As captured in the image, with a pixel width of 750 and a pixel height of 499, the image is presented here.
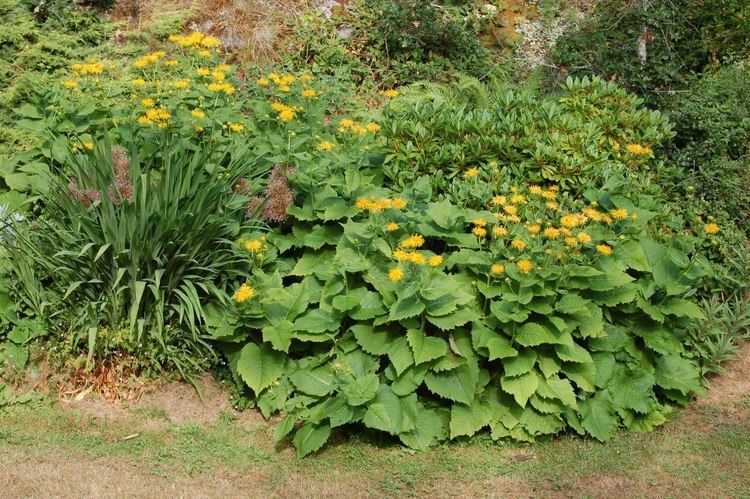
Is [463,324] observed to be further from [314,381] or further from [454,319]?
[314,381]

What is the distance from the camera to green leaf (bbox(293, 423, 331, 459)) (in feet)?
17.1

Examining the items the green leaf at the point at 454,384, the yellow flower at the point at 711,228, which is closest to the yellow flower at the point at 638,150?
the yellow flower at the point at 711,228

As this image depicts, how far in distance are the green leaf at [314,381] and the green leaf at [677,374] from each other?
2135 millimetres

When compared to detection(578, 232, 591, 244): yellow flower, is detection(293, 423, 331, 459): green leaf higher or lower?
lower

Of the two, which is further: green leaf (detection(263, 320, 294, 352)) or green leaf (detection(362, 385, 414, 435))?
green leaf (detection(263, 320, 294, 352))

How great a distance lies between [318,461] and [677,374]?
240cm

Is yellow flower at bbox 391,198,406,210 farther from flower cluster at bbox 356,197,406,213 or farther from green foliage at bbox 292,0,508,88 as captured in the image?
green foliage at bbox 292,0,508,88

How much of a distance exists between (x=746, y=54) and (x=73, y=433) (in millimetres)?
6719

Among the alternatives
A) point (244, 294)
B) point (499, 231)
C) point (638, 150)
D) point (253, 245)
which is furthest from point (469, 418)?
point (638, 150)

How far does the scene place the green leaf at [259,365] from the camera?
217 inches

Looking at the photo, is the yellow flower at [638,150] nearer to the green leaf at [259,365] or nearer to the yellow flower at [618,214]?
the yellow flower at [618,214]

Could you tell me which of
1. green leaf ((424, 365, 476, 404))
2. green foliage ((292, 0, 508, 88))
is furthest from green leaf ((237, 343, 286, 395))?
green foliage ((292, 0, 508, 88))

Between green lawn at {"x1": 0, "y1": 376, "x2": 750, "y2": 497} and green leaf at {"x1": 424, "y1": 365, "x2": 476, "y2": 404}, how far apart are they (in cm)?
33

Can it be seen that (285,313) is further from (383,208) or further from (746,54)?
(746,54)
